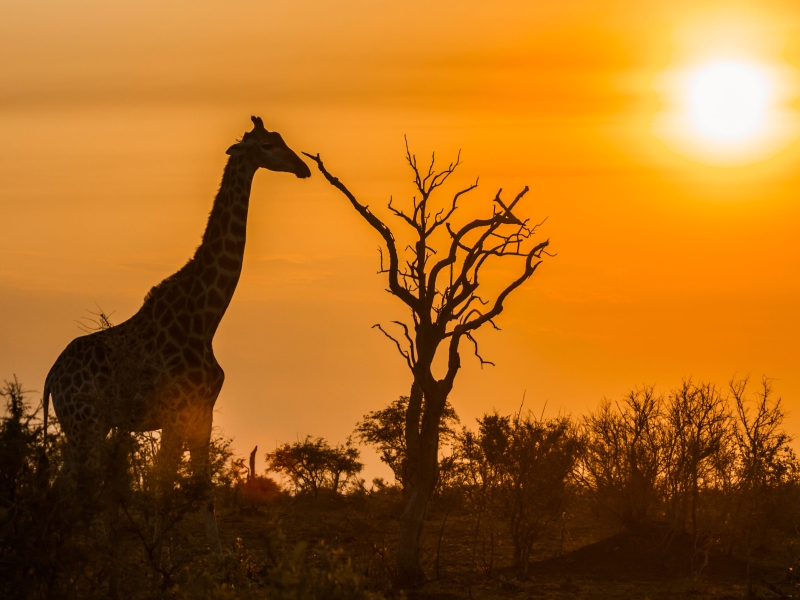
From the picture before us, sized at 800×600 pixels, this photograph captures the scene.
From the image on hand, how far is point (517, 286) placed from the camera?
18.5 metres

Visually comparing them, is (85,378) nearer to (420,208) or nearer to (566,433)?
(420,208)

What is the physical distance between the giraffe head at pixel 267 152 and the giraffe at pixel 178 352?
0.05 ft

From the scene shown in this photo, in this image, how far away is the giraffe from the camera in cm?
1416

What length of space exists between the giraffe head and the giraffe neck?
18cm

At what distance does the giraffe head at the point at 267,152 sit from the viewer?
17656mm

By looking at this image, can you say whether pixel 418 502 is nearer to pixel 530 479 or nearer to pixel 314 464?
pixel 530 479

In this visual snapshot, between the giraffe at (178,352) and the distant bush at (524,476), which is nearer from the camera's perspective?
the giraffe at (178,352)

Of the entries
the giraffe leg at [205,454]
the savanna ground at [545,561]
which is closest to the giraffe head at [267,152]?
the giraffe leg at [205,454]

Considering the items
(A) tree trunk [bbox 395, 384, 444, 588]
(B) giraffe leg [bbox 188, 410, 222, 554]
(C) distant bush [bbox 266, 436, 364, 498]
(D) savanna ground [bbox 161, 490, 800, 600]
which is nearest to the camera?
(B) giraffe leg [bbox 188, 410, 222, 554]

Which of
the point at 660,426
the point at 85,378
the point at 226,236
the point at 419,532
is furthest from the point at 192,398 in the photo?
the point at 660,426

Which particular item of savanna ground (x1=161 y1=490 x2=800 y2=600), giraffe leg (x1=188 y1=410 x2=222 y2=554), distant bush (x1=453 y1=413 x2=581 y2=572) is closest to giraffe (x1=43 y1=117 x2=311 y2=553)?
giraffe leg (x1=188 y1=410 x2=222 y2=554)

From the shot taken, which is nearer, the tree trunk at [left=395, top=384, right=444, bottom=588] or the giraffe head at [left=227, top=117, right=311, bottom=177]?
the tree trunk at [left=395, top=384, right=444, bottom=588]

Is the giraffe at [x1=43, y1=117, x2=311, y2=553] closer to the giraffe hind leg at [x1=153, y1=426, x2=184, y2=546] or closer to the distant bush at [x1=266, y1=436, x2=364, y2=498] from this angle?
the giraffe hind leg at [x1=153, y1=426, x2=184, y2=546]

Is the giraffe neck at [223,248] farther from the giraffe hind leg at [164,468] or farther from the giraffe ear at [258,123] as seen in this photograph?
the giraffe hind leg at [164,468]
